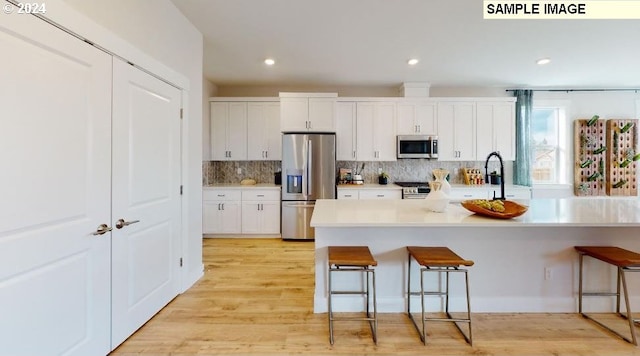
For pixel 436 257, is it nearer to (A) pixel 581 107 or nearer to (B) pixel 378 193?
(B) pixel 378 193

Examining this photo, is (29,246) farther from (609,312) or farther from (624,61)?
(624,61)

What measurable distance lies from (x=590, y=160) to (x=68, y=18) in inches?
282

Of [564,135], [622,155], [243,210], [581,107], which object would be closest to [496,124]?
[564,135]

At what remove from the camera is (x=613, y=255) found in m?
2.20

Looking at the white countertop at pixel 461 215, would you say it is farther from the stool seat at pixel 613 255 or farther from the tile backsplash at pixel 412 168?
the tile backsplash at pixel 412 168

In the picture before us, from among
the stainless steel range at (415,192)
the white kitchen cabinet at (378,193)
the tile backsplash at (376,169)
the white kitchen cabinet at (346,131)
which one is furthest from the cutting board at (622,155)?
the white kitchen cabinet at (346,131)

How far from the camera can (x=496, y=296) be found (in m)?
2.52

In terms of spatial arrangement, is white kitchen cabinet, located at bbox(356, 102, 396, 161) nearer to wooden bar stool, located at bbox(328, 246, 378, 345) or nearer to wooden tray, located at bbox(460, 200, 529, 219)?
wooden tray, located at bbox(460, 200, 529, 219)

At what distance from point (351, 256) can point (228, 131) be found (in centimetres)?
380

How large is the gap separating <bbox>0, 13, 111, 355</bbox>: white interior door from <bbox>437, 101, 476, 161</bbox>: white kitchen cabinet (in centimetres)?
472

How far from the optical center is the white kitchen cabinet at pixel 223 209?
4.89m

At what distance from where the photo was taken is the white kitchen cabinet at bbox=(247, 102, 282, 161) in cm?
518

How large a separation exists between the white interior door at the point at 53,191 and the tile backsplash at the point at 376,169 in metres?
3.63

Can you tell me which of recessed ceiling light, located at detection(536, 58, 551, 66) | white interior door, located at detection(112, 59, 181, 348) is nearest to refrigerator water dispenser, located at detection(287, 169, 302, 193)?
white interior door, located at detection(112, 59, 181, 348)
